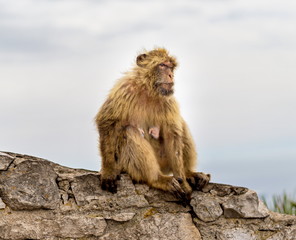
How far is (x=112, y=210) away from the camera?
562 cm

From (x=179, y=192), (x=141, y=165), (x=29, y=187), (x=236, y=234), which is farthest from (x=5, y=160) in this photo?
(x=236, y=234)

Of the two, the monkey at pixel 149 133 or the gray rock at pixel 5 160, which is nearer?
the gray rock at pixel 5 160

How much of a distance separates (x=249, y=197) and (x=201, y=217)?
55 centimetres

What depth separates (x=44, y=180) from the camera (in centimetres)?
545

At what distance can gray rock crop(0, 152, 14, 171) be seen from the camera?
5.37 m

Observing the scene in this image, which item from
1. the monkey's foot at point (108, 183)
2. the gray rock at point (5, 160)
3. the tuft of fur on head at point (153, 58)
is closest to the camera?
the gray rock at point (5, 160)

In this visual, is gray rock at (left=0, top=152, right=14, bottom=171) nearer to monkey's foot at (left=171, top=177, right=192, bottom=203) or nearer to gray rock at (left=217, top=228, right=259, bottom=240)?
monkey's foot at (left=171, top=177, right=192, bottom=203)

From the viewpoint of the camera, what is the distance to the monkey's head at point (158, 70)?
6.27m

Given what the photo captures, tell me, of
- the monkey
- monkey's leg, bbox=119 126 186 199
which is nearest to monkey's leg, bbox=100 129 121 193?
the monkey

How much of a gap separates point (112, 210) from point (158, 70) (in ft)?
5.59

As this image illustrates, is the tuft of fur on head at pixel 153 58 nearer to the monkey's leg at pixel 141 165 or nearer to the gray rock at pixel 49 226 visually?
the monkey's leg at pixel 141 165

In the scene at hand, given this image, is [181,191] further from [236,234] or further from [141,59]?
[141,59]

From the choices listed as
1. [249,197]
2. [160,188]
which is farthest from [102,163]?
[249,197]

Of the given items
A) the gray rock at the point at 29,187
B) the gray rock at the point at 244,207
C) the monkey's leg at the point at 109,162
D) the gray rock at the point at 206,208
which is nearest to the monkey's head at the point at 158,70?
the monkey's leg at the point at 109,162
